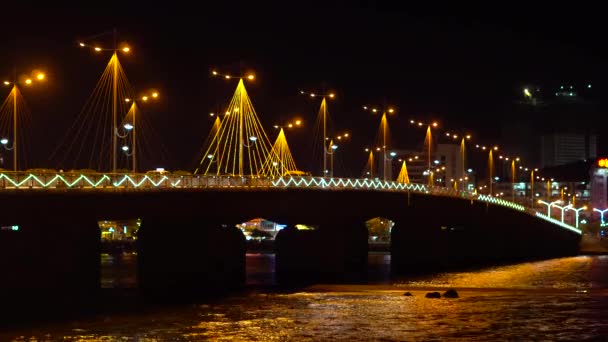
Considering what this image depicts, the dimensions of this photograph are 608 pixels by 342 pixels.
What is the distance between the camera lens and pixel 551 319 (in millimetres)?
58250

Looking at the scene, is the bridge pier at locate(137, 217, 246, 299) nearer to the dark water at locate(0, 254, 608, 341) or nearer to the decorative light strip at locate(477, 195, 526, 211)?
the dark water at locate(0, 254, 608, 341)

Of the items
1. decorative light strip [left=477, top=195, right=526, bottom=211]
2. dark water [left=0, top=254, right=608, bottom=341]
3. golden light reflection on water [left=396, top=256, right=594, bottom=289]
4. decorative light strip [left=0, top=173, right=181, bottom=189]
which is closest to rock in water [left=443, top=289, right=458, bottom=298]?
dark water [left=0, top=254, right=608, bottom=341]

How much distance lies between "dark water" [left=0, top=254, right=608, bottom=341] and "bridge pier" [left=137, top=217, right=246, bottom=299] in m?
8.71

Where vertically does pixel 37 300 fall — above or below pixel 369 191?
below

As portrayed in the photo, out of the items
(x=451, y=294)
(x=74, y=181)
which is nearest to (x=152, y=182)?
(x=74, y=181)

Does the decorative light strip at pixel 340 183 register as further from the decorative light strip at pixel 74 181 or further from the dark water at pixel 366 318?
the decorative light strip at pixel 74 181

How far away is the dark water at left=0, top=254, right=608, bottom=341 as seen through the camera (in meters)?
52.0

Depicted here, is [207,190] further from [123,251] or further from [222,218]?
[123,251]

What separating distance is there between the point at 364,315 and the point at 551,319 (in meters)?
10.00

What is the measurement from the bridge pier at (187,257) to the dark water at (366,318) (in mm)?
8714

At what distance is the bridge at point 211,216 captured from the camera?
233ft

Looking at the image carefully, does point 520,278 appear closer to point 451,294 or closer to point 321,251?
point 321,251

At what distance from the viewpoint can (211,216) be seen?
292 feet

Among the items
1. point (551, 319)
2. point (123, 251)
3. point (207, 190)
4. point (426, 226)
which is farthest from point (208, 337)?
point (123, 251)
